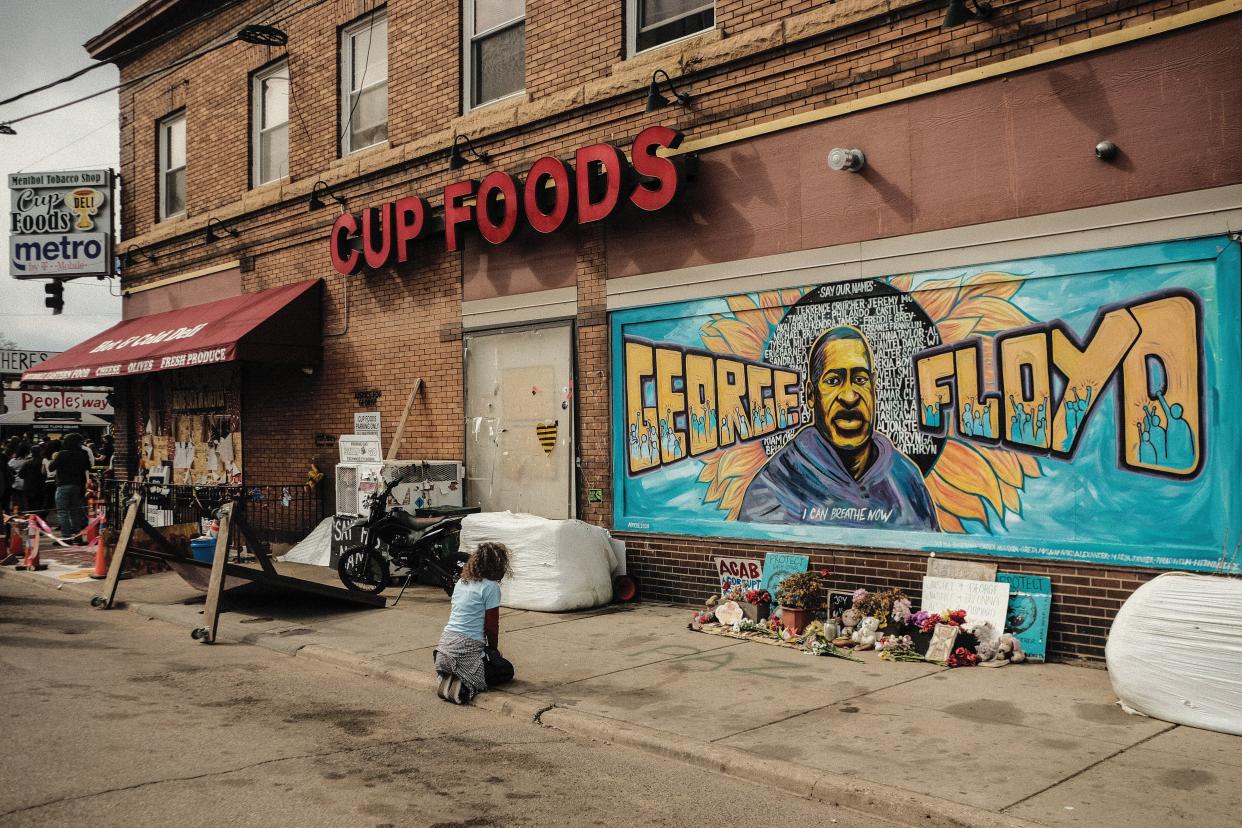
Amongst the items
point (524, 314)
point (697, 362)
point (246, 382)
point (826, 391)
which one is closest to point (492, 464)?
point (524, 314)

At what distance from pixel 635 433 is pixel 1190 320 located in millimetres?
5468

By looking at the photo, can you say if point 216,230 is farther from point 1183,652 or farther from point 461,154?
point 1183,652

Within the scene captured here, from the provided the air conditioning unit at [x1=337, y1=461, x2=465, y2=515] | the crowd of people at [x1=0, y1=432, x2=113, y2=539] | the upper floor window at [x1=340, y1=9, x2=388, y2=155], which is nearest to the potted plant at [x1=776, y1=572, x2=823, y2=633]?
the air conditioning unit at [x1=337, y1=461, x2=465, y2=515]

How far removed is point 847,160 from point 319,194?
29.0ft

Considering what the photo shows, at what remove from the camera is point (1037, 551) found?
8.18m

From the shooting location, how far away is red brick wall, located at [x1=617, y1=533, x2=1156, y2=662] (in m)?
7.79

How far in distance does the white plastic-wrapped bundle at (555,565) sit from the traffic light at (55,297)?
1301 cm

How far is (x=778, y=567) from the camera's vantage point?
32.0 feet

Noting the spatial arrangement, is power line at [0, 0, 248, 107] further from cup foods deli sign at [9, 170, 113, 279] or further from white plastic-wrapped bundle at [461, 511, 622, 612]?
white plastic-wrapped bundle at [461, 511, 622, 612]

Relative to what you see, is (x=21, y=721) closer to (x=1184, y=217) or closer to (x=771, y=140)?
(x=771, y=140)

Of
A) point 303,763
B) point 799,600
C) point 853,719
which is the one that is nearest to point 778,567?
point 799,600

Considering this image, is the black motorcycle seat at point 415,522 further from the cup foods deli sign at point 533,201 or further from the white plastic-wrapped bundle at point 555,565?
the cup foods deli sign at point 533,201

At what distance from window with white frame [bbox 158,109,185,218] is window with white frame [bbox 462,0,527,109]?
843 cm

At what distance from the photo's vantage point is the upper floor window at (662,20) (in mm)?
10844
